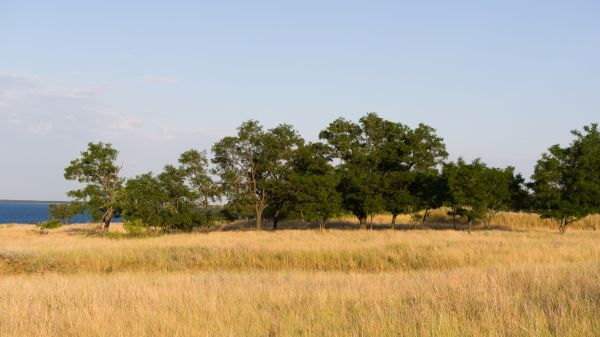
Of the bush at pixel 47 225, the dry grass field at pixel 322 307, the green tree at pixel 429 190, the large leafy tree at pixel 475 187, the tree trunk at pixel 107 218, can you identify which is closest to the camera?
the dry grass field at pixel 322 307

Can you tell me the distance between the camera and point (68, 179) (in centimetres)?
4541

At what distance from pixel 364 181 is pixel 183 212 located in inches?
689

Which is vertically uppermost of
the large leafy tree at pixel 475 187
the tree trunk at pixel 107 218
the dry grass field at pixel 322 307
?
the large leafy tree at pixel 475 187

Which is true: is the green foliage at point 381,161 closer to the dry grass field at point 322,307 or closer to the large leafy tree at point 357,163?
the large leafy tree at point 357,163

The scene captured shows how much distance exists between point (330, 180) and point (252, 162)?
8.20 meters

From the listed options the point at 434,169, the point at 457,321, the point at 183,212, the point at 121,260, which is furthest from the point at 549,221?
the point at 457,321

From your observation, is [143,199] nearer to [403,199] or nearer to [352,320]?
[403,199]

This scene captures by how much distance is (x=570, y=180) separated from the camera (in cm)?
4056

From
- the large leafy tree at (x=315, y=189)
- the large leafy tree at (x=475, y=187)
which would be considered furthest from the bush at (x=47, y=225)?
the large leafy tree at (x=475, y=187)

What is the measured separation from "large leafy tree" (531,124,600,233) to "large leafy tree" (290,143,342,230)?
17400 mm

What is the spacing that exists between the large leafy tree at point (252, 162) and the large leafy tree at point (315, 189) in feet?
5.79

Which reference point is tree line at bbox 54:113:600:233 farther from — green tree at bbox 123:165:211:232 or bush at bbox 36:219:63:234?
bush at bbox 36:219:63:234

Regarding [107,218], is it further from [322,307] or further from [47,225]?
[322,307]

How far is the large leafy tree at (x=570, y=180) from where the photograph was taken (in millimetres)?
39344
